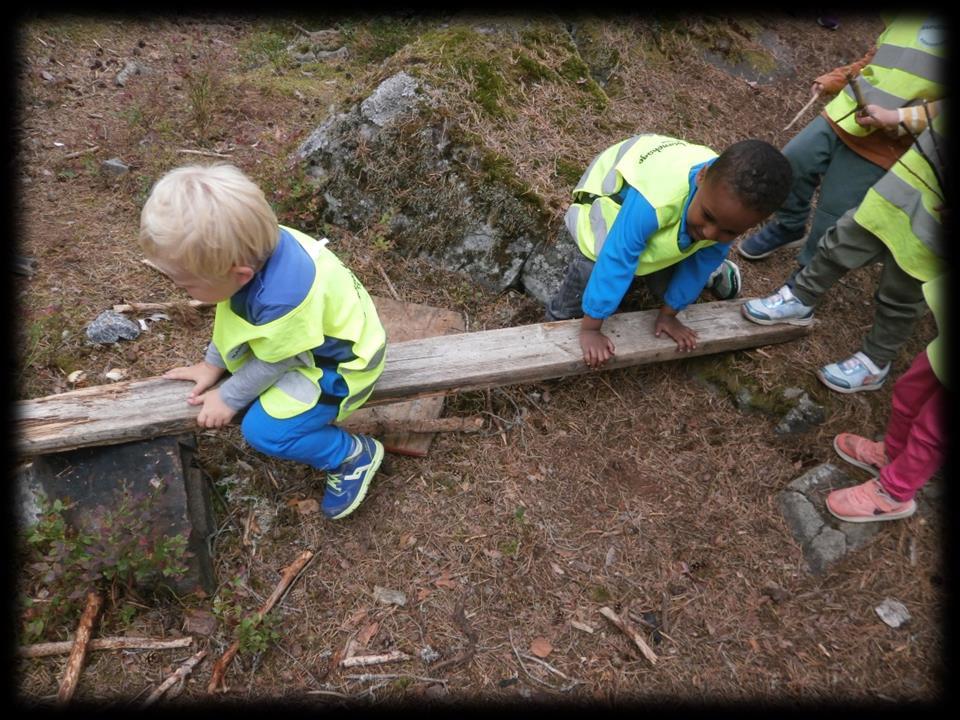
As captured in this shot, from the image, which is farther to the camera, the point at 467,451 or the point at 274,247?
the point at 467,451

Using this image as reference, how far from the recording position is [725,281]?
3994 mm

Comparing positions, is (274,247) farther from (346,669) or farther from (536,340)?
(346,669)

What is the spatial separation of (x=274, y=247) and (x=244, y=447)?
4.93 feet

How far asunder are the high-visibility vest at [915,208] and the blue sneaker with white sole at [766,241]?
109cm

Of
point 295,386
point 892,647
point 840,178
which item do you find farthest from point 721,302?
point 295,386

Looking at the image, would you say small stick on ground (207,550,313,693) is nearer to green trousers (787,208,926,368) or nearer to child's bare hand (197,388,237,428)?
child's bare hand (197,388,237,428)

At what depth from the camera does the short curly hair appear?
2494mm

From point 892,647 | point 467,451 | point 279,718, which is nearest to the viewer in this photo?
point 279,718

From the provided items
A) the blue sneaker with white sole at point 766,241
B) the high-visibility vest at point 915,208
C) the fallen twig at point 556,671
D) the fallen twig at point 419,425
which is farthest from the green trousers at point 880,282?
the fallen twig at point 556,671

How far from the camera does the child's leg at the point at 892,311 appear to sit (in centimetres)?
321

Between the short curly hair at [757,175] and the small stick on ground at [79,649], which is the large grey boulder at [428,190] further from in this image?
the small stick on ground at [79,649]

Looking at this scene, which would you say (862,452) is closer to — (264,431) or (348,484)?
(348,484)

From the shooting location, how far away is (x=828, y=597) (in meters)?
2.99

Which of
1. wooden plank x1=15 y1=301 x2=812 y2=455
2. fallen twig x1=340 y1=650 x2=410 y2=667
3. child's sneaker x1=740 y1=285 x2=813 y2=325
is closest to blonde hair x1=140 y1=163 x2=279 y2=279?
wooden plank x1=15 y1=301 x2=812 y2=455
